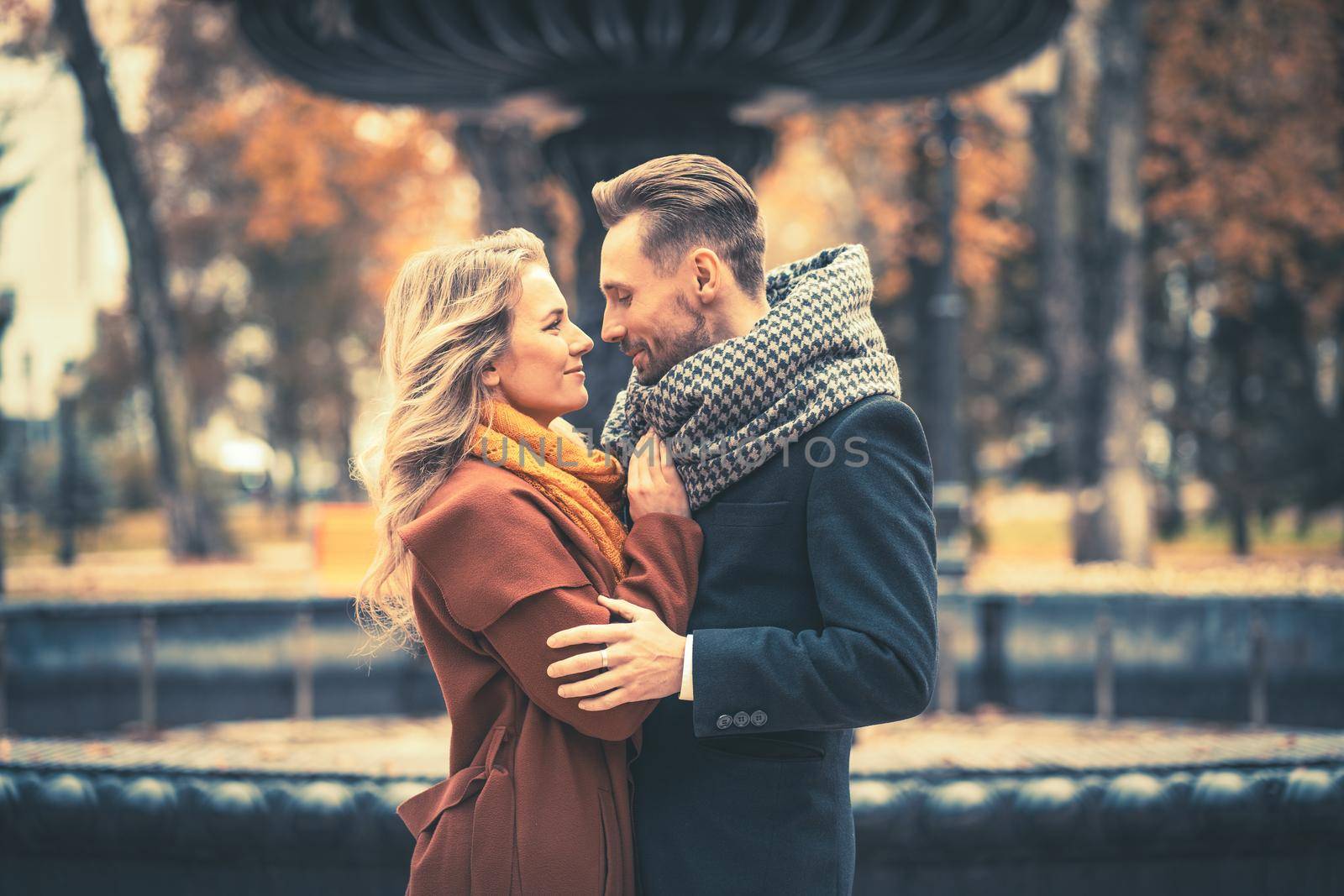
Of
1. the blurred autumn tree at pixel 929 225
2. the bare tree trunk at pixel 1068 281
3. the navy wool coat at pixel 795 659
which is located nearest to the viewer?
the navy wool coat at pixel 795 659

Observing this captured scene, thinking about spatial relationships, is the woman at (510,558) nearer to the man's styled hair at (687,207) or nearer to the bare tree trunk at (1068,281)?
the man's styled hair at (687,207)

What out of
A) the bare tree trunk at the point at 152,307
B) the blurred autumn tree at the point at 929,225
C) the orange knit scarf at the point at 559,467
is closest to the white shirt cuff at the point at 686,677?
the orange knit scarf at the point at 559,467

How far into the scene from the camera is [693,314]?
2307 millimetres

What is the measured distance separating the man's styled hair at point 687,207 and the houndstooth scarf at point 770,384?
126 millimetres

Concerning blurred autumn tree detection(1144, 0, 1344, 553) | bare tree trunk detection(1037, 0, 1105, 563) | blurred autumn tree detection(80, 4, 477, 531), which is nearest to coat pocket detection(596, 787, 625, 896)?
blurred autumn tree detection(80, 4, 477, 531)

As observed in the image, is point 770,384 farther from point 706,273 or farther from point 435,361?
point 435,361

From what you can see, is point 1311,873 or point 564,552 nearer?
point 564,552

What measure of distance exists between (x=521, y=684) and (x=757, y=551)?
1.36 feet

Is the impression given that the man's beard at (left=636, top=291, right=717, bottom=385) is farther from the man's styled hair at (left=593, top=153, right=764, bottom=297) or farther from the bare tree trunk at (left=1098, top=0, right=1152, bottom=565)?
the bare tree trunk at (left=1098, top=0, right=1152, bottom=565)

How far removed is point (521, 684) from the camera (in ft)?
7.06

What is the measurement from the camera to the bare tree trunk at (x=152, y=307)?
1783 centimetres

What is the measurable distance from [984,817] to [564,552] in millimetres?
1877

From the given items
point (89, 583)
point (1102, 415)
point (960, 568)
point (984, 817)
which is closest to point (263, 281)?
point (89, 583)

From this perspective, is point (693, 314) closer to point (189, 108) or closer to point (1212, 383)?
point (189, 108)
